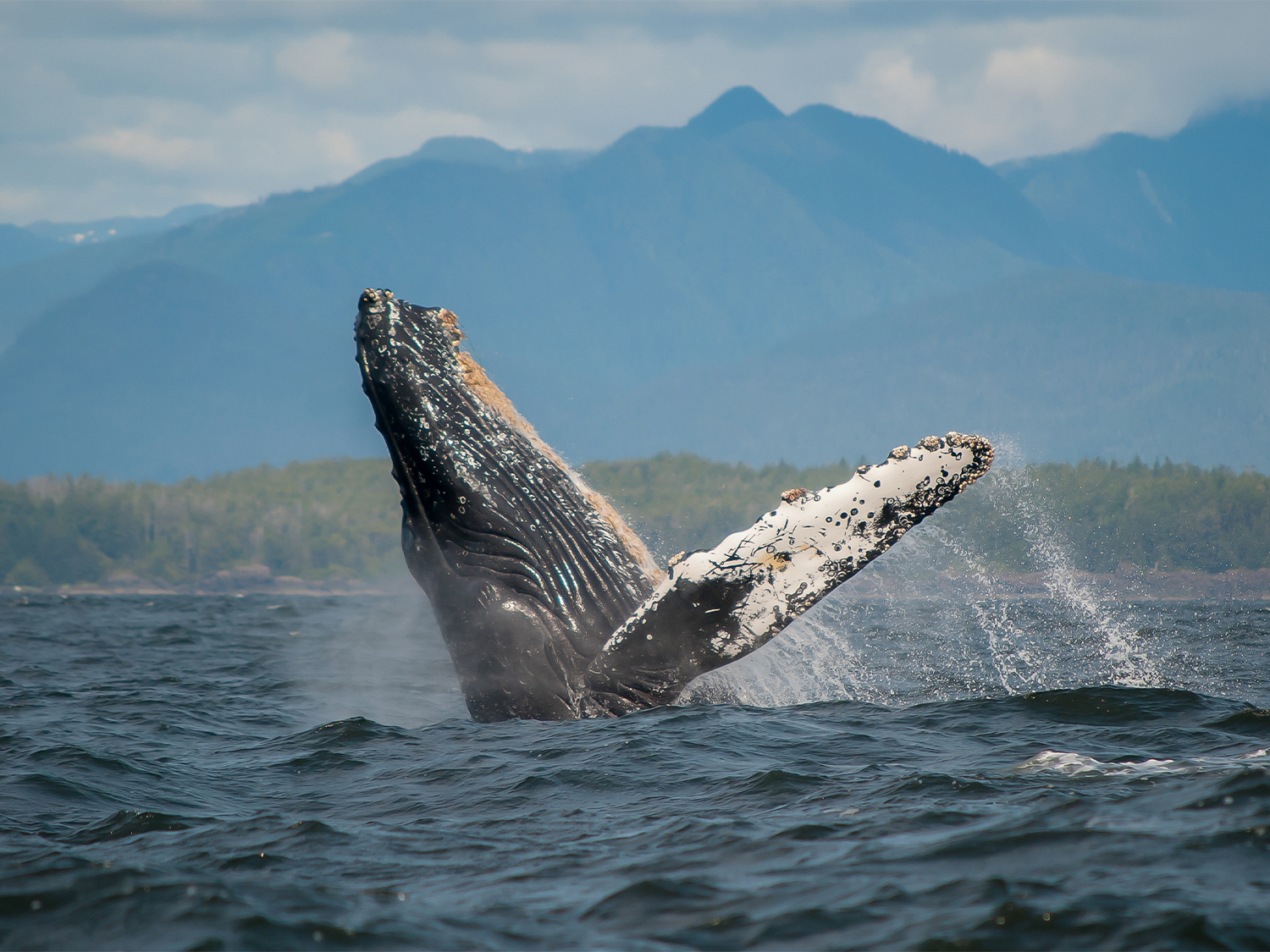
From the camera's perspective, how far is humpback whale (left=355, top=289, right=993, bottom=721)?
6.65m

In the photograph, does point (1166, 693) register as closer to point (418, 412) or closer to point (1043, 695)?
point (1043, 695)

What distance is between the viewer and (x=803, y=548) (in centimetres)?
642

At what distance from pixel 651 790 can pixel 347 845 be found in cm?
155

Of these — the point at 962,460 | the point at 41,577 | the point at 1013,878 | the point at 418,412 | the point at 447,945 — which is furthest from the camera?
the point at 41,577

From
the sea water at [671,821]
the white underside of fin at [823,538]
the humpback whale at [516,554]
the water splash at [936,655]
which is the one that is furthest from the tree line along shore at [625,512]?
the white underside of fin at [823,538]

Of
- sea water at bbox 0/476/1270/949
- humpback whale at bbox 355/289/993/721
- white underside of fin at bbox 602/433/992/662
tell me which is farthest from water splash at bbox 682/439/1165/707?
white underside of fin at bbox 602/433/992/662

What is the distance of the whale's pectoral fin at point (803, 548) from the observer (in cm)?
637

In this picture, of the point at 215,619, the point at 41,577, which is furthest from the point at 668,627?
the point at 41,577

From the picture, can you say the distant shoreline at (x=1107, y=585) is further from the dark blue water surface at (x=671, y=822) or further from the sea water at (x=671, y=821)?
the dark blue water surface at (x=671, y=822)

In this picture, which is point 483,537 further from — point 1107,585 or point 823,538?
point 1107,585

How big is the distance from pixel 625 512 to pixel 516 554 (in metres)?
61.0

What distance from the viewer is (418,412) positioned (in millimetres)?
7137

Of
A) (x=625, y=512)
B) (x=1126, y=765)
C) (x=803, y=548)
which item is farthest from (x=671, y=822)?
(x=625, y=512)

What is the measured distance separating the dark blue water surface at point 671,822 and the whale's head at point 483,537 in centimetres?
41
